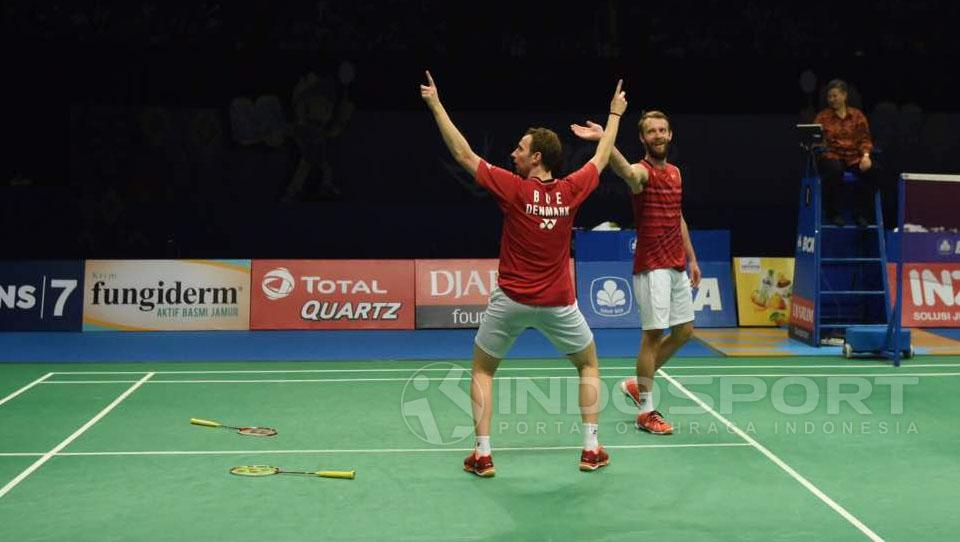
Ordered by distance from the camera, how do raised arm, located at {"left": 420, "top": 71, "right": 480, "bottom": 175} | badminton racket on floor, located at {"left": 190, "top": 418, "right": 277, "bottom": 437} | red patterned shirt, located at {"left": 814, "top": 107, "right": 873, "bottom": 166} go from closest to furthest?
raised arm, located at {"left": 420, "top": 71, "right": 480, "bottom": 175}, badminton racket on floor, located at {"left": 190, "top": 418, "right": 277, "bottom": 437}, red patterned shirt, located at {"left": 814, "top": 107, "right": 873, "bottom": 166}

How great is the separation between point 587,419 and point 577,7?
35.3 feet

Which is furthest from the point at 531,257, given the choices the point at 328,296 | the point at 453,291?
the point at 328,296

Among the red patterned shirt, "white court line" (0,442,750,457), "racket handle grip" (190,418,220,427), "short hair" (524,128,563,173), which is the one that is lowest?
"white court line" (0,442,750,457)

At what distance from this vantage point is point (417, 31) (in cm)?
1585

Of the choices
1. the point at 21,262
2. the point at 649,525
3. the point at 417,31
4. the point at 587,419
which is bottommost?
the point at 649,525

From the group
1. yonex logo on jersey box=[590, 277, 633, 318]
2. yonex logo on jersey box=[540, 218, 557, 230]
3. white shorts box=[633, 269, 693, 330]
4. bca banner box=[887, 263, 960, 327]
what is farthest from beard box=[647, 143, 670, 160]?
bca banner box=[887, 263, 960, 327]

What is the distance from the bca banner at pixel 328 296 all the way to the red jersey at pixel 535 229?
21.6 ft

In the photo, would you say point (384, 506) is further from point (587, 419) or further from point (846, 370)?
point (846, 370)

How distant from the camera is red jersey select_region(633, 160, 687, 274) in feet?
23.7

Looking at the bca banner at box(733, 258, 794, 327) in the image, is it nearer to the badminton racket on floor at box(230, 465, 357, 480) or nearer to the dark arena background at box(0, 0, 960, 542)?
the dark arena background at box(0, 0, 960, 542)

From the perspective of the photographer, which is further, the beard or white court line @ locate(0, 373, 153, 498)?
the beard

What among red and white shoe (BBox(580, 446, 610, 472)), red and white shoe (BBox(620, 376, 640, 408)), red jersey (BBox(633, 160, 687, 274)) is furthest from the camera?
red and white shoe (BBox(620, 376, 640, 408))

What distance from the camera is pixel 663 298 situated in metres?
7.22

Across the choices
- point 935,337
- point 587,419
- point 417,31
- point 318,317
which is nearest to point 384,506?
point 587,419
